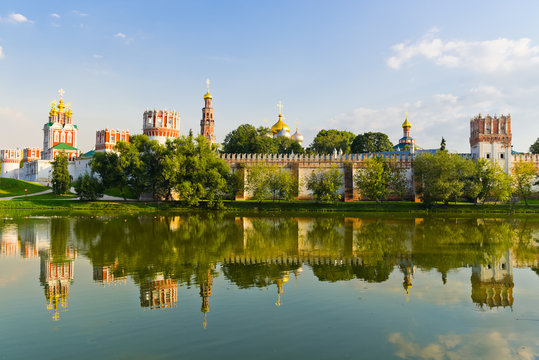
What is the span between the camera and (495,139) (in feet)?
135

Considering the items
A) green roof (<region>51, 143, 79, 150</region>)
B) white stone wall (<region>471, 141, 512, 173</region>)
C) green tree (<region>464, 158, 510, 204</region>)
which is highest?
green roof (<region>51, 143, 79, 150</region>)

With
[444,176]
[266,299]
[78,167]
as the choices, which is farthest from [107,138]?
[266,299]

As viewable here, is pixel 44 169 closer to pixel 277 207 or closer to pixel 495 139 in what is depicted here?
pixel 277 207

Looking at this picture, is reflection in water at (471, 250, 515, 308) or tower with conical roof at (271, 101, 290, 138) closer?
reflection in water at (471, 250, 515, 308)

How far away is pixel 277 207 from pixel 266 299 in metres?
26.3

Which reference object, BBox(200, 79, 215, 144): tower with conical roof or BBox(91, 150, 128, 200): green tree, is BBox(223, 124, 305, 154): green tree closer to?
BBox(200, 79, 215, 144): tower with conical roof

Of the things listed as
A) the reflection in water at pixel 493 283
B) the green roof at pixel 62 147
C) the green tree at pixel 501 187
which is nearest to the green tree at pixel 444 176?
the green tree at pixel 501 187

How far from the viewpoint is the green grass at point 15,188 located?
140ft

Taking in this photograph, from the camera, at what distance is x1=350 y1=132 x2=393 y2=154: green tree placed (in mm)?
56891

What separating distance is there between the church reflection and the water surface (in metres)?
0.06

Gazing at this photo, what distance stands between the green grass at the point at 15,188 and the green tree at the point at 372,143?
40656mm

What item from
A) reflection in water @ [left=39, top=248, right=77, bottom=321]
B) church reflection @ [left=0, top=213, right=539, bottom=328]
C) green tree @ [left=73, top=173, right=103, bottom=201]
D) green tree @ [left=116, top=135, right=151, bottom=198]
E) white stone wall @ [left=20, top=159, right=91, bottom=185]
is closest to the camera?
reflection in water @ [left=39, top=248, right=77, bottom=321]

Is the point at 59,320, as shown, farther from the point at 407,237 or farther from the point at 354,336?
the point at 407,237

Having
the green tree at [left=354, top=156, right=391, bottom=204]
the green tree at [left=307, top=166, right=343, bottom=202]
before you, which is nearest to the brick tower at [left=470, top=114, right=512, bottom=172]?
the green tree at [left=354, top=156, right=391, bottom=204]
